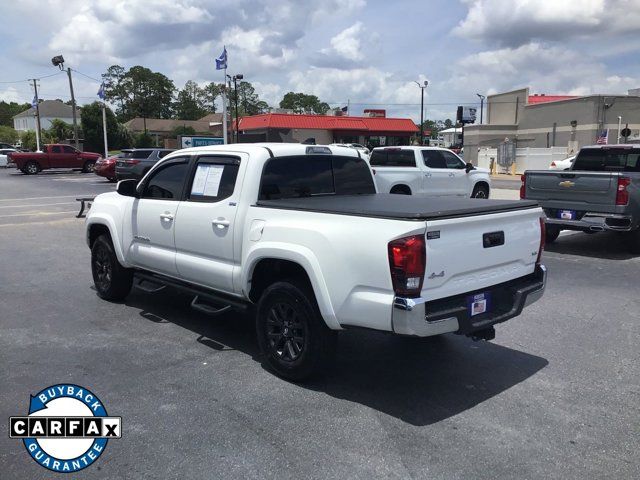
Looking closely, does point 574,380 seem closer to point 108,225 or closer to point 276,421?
point 276,421

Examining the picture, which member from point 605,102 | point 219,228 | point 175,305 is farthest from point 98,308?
point 605,102

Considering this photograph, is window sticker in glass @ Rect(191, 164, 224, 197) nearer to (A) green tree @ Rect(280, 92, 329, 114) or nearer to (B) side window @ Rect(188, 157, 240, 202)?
(B) side window @ Rect(188, 157, 240, 202)

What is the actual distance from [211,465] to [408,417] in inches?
55.1

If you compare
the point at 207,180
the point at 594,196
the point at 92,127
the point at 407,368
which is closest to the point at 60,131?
the point at 92,127

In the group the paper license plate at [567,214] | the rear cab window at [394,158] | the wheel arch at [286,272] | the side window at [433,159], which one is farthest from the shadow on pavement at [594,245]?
the wheel arch at [286,272]

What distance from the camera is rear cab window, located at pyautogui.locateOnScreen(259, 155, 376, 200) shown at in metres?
4.98

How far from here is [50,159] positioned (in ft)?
109

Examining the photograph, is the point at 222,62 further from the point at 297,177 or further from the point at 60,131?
the point at 60,131

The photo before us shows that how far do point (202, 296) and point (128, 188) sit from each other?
5.67 ft

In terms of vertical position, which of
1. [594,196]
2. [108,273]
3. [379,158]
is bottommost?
[108,273]

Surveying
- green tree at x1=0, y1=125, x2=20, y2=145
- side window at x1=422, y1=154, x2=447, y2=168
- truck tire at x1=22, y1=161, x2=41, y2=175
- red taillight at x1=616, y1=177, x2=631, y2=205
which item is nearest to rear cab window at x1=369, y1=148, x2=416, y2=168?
side window at x1=422, y1=154, x2=447, y2=168

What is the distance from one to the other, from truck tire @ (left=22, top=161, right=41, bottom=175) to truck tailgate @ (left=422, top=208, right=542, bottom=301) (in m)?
34.3

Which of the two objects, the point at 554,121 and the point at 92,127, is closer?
the point at 554,121

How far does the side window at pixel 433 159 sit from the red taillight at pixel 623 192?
6.01 metres
